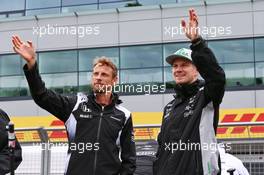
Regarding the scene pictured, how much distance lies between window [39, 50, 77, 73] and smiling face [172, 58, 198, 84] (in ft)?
63.1

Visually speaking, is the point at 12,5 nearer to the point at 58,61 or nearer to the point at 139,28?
the point at 58,61

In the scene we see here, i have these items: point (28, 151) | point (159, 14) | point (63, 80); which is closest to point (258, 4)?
point (159, 14)

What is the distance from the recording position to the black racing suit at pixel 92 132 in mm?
3926

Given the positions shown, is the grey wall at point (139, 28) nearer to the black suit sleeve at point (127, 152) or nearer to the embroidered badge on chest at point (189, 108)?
the black suit sleeve at point (127, 152)

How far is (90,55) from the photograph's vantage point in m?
22.8

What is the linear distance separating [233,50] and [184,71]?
58.2 ft

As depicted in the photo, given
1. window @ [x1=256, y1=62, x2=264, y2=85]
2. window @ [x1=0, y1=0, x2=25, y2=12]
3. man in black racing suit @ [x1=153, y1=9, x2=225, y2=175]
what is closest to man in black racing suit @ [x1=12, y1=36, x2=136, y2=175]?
man in black racing suit @ [x1=153, y1=9, x2=225, y2=175]

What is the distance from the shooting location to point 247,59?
20.9 metres

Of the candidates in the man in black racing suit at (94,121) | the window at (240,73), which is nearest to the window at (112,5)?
the window at (240,73)

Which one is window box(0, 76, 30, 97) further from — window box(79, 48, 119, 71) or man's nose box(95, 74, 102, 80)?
man's nose box(95, 74, 102, 80)

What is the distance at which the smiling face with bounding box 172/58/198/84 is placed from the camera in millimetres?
3848

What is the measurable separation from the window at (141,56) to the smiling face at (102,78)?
17.5 m

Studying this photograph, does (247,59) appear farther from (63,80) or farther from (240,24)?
(63,80)

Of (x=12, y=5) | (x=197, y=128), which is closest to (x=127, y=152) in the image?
(x=197, y=128)
